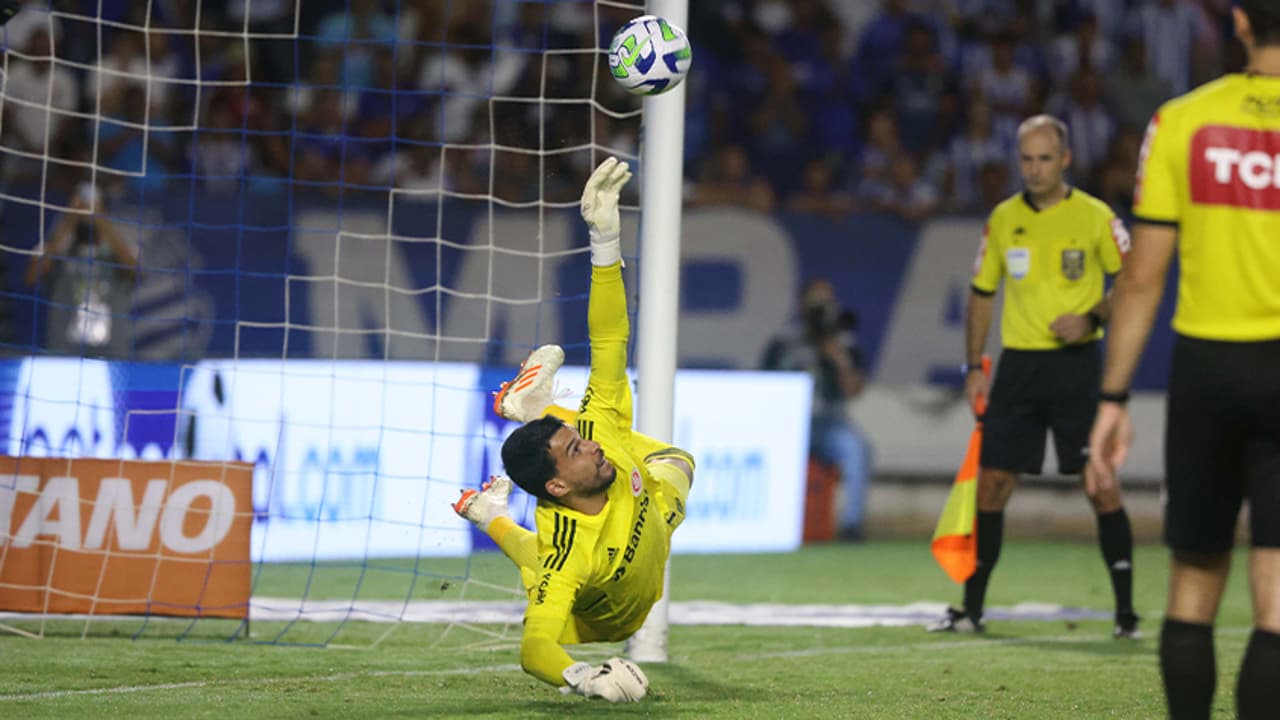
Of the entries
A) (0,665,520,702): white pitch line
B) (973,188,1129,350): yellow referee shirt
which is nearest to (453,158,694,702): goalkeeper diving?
(0,665,520,702): white pitch line

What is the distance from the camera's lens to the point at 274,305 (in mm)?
11711

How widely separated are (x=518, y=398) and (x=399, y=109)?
7619 mm

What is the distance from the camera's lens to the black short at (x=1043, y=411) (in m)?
8.04

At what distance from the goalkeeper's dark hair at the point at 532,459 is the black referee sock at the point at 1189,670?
2.12m

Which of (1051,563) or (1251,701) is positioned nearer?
(1251,701)

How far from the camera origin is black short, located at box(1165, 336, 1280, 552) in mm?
3766

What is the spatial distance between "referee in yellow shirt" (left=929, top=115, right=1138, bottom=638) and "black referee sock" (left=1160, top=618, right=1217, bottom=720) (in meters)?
4.10

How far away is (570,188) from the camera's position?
506 inches

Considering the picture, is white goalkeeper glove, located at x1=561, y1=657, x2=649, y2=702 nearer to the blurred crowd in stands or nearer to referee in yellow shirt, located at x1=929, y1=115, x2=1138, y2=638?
referee in yellow shirt, located at x1=929, y1=115, x2=1138, y2=638

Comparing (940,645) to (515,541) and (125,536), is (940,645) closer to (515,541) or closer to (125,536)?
(515,541)

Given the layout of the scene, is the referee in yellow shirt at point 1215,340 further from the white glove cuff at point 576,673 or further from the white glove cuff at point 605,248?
the white glove cuff at point 605,248

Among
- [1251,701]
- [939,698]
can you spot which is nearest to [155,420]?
[939,698]

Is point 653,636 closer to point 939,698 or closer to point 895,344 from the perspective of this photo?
point 939,698

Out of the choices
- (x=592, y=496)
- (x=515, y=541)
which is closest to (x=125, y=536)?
(x=515, y=541)
